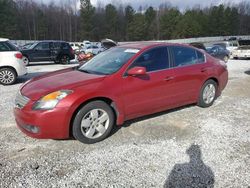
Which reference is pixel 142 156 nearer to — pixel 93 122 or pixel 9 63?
pixel 93 122

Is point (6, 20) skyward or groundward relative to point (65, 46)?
skyward

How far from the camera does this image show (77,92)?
400cm

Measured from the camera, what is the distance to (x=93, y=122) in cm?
422

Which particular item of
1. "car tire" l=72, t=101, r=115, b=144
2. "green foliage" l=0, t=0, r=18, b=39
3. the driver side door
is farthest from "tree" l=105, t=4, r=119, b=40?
"car tire" l=72, t=101, r=115, b=144

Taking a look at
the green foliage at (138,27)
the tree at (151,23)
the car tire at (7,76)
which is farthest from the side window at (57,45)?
the tree at (151,23)

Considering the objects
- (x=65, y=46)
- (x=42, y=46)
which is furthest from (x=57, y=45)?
(x=42, y=46)

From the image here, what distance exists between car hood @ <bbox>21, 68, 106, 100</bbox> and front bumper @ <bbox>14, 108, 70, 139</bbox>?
277 mm

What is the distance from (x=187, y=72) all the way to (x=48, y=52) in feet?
43.2

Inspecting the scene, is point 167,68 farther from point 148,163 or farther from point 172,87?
point 148,163

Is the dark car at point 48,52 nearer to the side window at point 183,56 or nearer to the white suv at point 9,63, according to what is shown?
the white suv at point 9,63

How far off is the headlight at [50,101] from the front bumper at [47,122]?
0.07 metres

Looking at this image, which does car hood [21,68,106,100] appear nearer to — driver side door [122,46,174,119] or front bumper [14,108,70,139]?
front bumper [14,108,70,139]

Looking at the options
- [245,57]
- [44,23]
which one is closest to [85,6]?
[44,23]

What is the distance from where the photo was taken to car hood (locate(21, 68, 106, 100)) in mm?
4074
